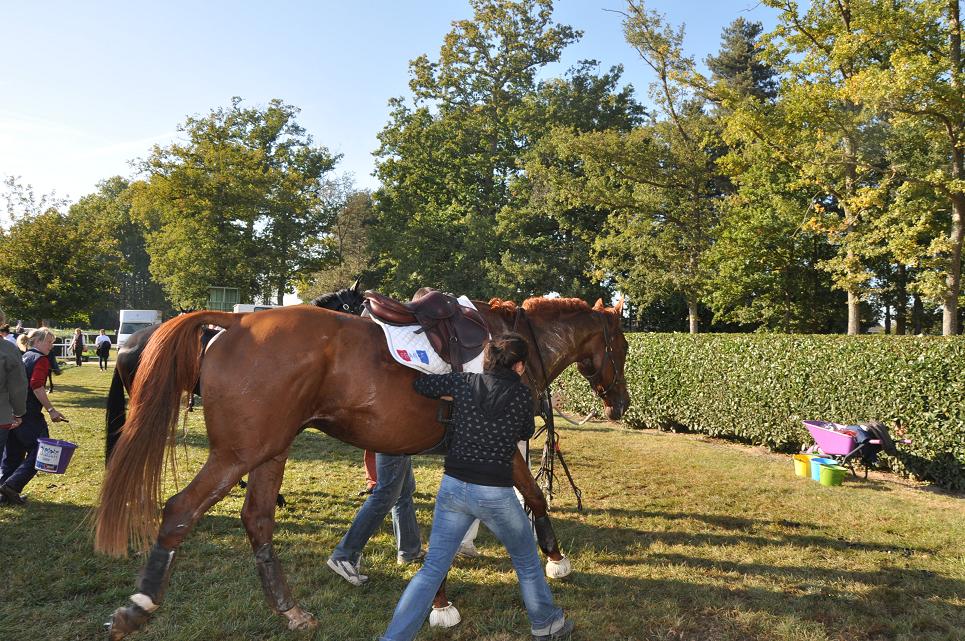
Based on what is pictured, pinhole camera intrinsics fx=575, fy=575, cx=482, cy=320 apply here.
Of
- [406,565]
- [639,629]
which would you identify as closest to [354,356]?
[406,565]

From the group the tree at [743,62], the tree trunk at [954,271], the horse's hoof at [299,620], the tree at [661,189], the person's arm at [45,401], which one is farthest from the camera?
the tree at [743,62]

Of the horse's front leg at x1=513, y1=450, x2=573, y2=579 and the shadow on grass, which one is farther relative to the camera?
the shadow on grass

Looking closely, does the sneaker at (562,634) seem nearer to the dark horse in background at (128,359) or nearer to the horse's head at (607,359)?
the horse's head at (607,359)

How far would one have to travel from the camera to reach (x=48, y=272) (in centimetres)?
1661

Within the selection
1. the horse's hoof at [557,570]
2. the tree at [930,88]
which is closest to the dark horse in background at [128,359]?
the horse's hoof at [557,570]

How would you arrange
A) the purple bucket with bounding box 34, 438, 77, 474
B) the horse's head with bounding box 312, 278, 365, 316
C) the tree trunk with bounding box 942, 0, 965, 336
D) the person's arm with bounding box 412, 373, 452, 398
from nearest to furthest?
the person's arm with bounding box 412, 373, 452, 398, the horse's head with bounding box 312, 278, 365, 316, the purple bucket with bounding box 34, 438, 77, 474, the tree trunk with bounding box 942, 0, 965, 336

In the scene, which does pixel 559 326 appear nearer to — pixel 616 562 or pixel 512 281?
pixel 616 562

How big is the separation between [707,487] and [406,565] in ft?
15.0

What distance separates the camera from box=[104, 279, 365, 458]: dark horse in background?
5203 millimetres

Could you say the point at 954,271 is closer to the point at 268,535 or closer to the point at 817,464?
the point at 817,464

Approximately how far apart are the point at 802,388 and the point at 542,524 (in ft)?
22.2

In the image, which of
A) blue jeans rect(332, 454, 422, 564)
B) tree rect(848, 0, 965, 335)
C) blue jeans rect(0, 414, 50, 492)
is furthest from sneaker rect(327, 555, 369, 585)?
tree rect(848, 0, 965, 335)

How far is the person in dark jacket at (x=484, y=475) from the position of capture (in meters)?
3.10

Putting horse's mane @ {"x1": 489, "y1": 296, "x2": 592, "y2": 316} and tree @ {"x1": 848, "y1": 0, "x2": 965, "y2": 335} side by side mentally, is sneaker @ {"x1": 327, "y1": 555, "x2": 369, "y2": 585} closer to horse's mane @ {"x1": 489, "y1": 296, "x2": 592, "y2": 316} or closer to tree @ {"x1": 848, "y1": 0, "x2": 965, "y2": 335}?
horse's mane @ {"x1": 489, "y1": 296, "x2": 592, "y2": 316}
